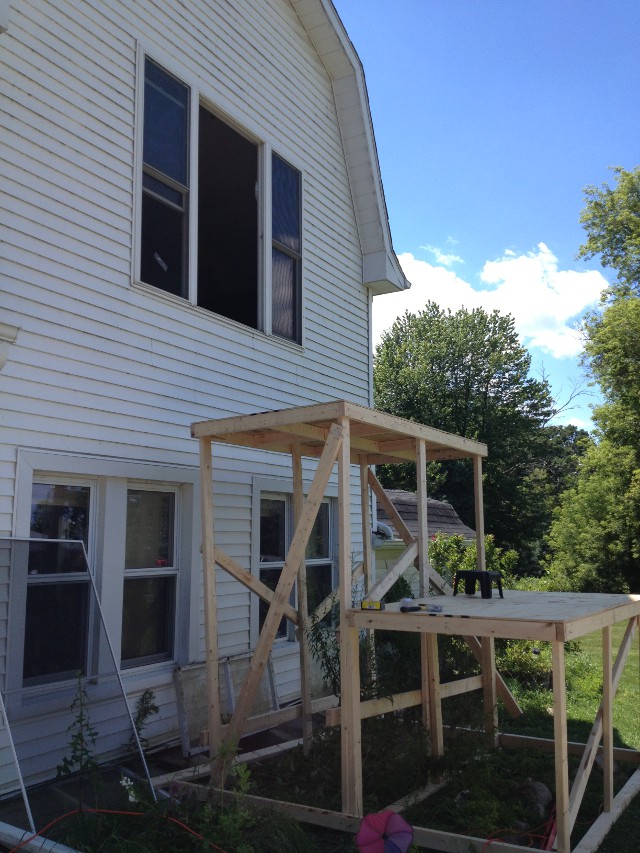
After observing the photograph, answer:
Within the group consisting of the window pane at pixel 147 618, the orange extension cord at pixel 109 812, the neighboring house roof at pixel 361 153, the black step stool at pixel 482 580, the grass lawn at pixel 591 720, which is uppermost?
the neighboring house roof at pixel 361 153

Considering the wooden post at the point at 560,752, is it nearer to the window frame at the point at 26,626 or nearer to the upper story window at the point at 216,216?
the window frame at the point at 26,626

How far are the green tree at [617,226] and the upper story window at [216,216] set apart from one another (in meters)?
19.6

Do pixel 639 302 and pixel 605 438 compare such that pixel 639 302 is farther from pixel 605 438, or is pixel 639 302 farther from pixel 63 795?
pixel 63 795

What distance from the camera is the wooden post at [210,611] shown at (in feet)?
16.8

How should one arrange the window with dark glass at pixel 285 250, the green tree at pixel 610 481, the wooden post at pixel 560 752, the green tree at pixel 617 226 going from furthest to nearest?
the green tree at pixel 617 226 < the green tree at pixel 610 481 < the window with dark glass at pixel 285 250 < the wooden post at pixel 560 752

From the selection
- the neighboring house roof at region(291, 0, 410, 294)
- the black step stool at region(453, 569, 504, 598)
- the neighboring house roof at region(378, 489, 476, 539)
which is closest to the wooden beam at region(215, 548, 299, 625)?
the black step stool at region(453, 569, 504, 598)

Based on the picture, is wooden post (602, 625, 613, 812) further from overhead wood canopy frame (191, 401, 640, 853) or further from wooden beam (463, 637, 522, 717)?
wooden beam (463, 637, 522, 717)

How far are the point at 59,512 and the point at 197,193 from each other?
3.21 metres

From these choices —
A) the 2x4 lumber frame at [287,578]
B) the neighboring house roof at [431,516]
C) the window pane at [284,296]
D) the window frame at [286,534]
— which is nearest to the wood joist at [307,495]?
the 2x4 lumber frame at [287,578]

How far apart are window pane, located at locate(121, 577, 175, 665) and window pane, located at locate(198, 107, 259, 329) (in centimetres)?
289

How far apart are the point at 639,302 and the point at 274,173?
16.3 metres

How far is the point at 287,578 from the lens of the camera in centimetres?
484

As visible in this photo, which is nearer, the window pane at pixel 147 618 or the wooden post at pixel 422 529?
the wooden post at pixel 422 529

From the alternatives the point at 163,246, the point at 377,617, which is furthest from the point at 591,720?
the point at 163,246
